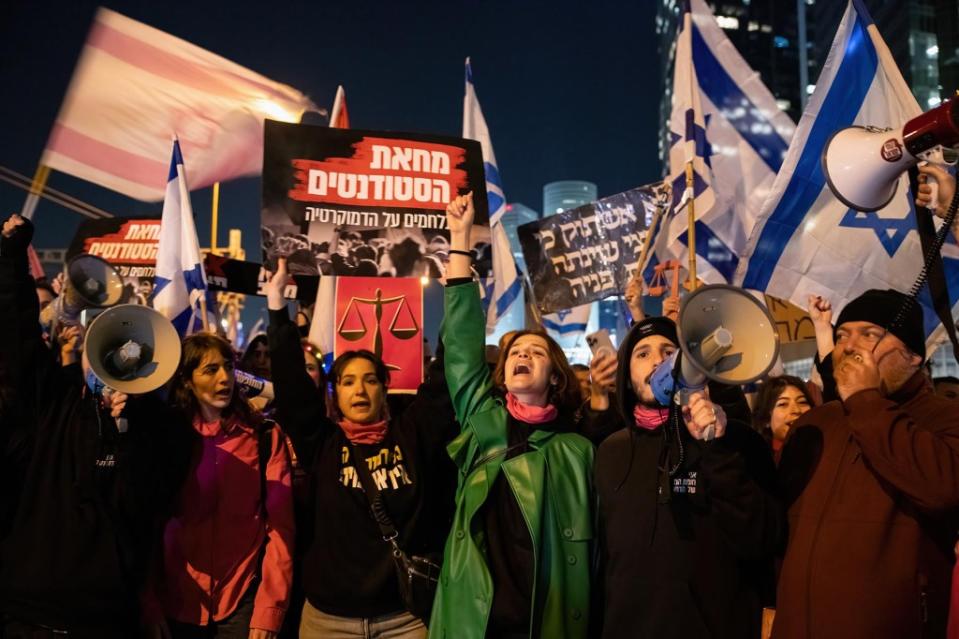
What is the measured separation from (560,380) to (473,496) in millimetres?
728

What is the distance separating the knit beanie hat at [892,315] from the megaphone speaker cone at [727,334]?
2.17 ft

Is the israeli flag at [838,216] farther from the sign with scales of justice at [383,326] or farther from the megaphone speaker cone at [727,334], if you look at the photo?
the megaphone speaker cone at [727,334]

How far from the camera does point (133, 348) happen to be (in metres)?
3.17

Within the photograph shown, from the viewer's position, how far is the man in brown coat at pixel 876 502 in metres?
2.53

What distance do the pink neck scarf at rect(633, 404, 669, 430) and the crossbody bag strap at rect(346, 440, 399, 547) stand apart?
1260 mm

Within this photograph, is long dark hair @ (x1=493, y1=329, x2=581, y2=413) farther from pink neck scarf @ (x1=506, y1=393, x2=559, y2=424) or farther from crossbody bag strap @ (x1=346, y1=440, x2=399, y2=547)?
crossbody bag strap @ (x1=346, y1=440, x2=399, y2=547)

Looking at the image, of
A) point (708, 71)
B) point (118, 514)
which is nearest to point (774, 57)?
point (708, 71)

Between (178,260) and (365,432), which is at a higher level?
(178,260)

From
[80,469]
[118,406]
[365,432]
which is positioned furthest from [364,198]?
[80,469]

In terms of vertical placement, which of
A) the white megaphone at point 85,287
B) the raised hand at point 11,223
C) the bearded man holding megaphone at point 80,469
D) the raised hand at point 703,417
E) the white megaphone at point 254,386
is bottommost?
the bearded man holding megaphone at point 80,469

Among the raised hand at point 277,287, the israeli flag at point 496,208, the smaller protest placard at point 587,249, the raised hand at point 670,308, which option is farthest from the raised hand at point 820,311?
the israeli flag at point 496,208

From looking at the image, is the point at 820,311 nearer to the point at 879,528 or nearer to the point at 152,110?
the point at 879,528

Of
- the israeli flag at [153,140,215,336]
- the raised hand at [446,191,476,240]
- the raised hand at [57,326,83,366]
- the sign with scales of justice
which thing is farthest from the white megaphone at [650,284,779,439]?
the israeli flag at [153,140,215,336]

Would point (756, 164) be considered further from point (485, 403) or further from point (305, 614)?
point (305, 614)
